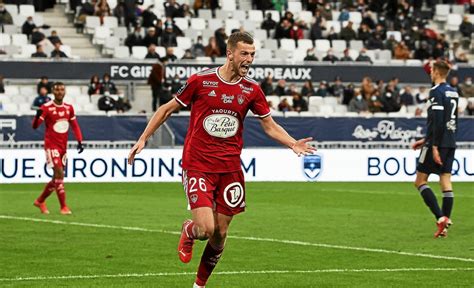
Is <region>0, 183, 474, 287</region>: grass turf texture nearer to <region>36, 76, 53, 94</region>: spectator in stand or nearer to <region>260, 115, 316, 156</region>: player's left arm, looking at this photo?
<region>260, 115, 316, 156</region>: player's left arm

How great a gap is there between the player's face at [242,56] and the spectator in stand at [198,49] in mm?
26687

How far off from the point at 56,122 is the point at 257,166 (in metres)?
10.7

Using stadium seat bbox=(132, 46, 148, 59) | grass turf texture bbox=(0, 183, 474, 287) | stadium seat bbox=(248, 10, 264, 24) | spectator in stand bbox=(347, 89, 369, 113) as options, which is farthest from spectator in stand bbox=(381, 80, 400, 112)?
grass turf texture bbox=(0, 183, 474, 287)

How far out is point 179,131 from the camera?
104 feet

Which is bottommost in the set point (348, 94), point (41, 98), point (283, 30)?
point (348, 94)

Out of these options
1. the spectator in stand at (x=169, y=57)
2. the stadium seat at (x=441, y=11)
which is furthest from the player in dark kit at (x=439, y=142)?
the stadium seat at (x=441, y=11)

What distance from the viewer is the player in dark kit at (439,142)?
54.1 feet

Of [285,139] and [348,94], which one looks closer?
[285,139]

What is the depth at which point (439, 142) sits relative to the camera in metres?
16.7

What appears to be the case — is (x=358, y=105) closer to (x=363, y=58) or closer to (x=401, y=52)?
(x=363, y=58)

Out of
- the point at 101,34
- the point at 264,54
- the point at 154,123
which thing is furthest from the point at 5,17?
the point at 154,123

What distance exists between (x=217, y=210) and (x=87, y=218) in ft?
29.1

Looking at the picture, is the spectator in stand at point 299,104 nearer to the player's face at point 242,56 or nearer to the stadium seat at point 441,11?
the stadium seat at point 441,11

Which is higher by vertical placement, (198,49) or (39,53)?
(39,53)
